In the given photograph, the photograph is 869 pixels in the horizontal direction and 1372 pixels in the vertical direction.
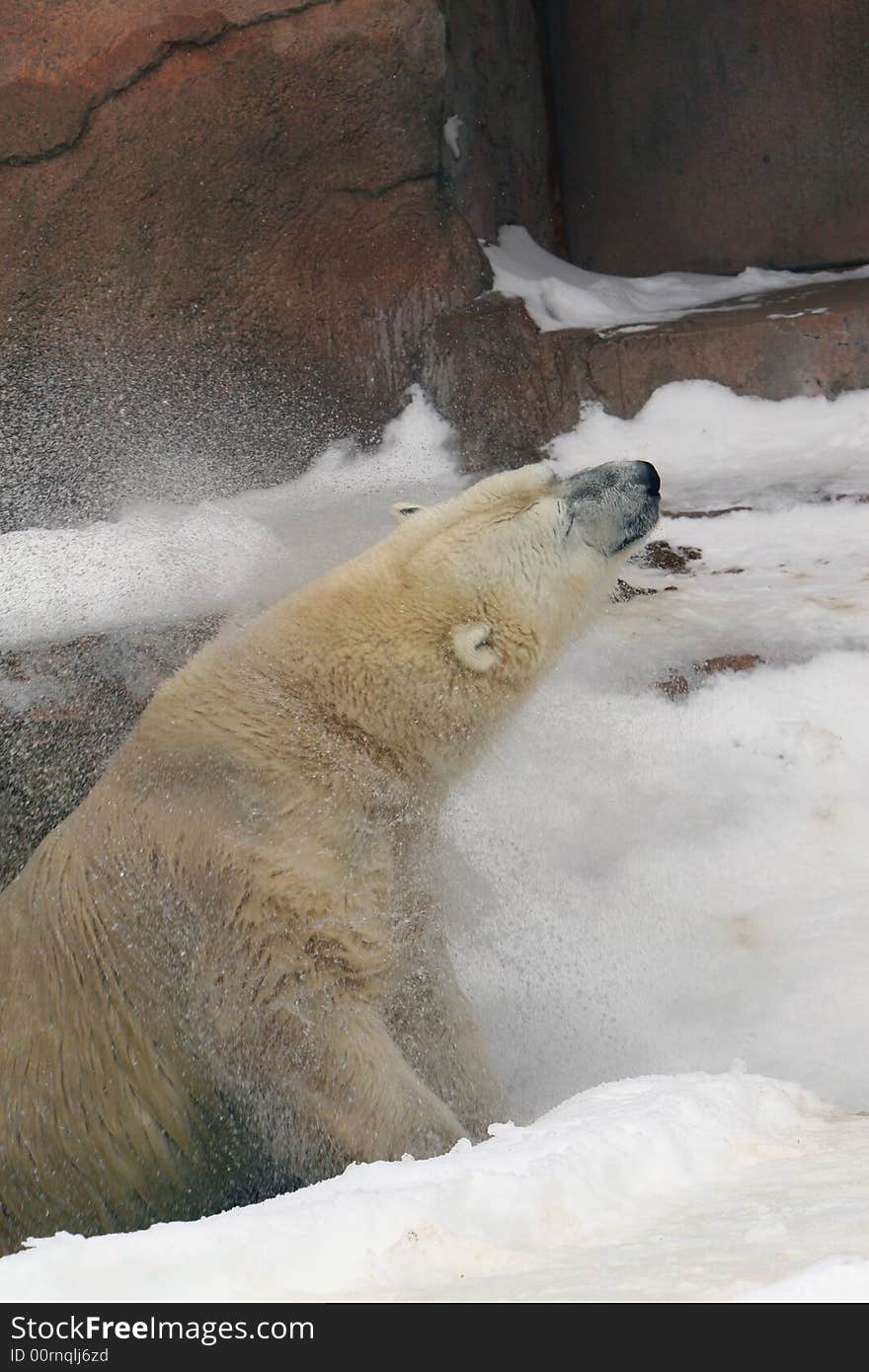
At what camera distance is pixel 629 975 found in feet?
10.9

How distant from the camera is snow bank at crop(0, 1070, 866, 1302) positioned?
4.61ft

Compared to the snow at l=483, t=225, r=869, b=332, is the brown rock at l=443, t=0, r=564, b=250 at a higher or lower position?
higher

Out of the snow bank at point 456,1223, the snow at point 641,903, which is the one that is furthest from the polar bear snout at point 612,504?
the snow bank at point 456,1223

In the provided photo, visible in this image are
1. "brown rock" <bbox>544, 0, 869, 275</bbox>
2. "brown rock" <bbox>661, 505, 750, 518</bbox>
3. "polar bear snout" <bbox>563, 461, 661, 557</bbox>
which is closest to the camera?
"polar bear snout" <bbox>563, 461, 661, 557</bbox>

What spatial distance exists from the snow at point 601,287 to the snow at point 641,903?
0.65 metres

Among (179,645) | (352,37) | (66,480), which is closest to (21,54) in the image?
(352,37)

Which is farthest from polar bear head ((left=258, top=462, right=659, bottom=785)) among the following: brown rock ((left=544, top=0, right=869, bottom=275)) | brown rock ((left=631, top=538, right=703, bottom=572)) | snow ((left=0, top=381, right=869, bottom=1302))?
brown rock ((left=544, top=0, right=869, bottom=275))

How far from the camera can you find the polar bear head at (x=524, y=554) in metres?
2.88

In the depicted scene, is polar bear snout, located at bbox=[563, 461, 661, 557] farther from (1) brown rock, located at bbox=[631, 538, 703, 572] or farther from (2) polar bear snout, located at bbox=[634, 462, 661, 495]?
(1) brown rock, located at bbox=[631, 538, 703, 572]

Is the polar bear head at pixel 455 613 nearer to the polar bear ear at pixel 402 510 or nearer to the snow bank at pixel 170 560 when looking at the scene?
the polar bear ear at pixel 402 510

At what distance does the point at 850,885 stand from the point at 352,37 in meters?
3.81

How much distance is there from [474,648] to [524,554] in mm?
255

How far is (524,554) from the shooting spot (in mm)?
2930

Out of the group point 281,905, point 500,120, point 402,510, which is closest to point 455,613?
point 402,510
